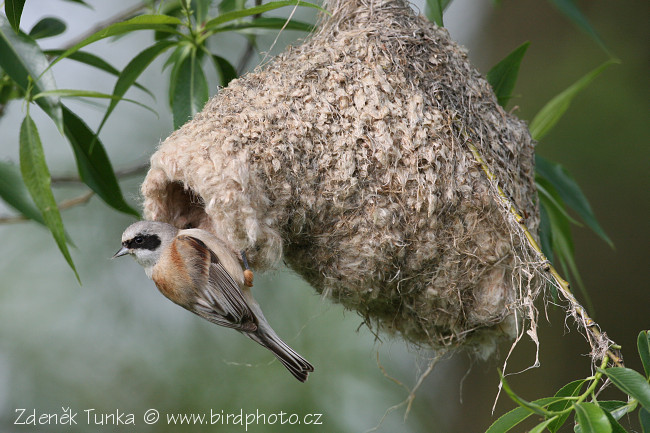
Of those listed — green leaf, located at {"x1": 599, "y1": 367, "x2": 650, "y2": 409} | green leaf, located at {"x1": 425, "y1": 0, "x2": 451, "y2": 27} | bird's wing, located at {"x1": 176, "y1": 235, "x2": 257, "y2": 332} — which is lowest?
bird's wing, located at {"x1": 176, "y1": 235, "x2": 257, "y2": 332}

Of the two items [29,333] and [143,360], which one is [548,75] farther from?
[29,333]

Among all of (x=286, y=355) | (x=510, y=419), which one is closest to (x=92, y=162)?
(x=286, y=355)

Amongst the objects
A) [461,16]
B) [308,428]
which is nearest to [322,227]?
[308,428]

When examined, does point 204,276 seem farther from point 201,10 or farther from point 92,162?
point 201,10

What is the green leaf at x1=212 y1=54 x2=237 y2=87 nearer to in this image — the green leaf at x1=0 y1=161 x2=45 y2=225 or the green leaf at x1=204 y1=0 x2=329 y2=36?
the green leaf at x1=204 y1=0 x2=329 y2=36

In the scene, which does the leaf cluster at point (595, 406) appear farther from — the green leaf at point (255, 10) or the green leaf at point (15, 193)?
the green leaf at point (15, 193)

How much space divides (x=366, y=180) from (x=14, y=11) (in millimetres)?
1313

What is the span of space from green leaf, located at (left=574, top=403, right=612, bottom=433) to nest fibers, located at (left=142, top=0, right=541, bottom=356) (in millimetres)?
523

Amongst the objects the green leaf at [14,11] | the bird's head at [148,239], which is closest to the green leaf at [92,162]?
the bird's head at [148,239]

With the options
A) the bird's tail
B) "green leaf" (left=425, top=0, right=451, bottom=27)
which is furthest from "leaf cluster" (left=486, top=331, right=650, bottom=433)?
"green leaf" (left=425, top=0, right=451, bottom=27)

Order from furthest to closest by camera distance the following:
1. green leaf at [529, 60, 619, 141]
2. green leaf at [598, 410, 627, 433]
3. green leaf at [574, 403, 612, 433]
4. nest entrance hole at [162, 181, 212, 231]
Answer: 1. green leaf at [529, 60, 619, 141]
2. nest entrance hole at [162, 181, 212, 231]
3. green leaf at [598, 410, 627, 433]
4. green leaf at [574, 403, 612, 433]

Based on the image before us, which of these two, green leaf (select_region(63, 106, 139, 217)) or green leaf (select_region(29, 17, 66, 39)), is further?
green leaf (select_region(29, 17, 66, 39))

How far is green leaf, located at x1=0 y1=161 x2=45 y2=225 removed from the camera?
2598mm

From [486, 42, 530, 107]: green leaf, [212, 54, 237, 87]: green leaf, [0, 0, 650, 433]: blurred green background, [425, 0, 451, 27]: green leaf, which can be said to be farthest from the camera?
[0, 0, 650, 433]: blurred green background
